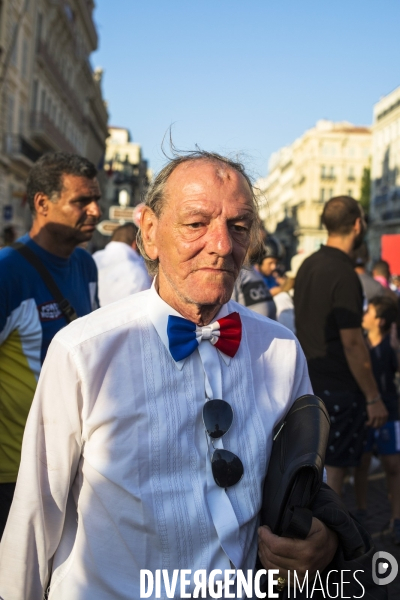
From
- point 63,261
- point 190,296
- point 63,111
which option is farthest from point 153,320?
point 63,111

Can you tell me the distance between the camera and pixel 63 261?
3.68 metres

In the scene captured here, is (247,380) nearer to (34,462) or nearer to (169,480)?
(169,480)

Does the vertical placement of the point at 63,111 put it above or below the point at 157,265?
above

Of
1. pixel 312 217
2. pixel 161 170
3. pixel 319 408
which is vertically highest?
pixel 312 217

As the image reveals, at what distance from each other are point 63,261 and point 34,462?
68.3 inches

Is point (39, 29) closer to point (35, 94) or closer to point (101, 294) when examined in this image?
point (35, 94)

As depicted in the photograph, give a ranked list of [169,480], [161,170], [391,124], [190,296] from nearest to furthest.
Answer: [169,480], [190,296], [161,170], [391,124]

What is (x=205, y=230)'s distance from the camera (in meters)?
2.15

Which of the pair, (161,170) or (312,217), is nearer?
(161,170)

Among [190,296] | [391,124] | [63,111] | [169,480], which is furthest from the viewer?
[391,124]

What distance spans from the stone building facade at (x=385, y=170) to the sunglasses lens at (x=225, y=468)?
75.0m

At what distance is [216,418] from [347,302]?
2.73m

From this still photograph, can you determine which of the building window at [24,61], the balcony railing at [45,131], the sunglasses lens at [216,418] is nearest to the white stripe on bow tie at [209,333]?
the sunglasses lens at [216,418]

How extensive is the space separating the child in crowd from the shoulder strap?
3.12 meters
